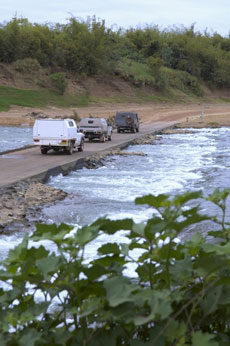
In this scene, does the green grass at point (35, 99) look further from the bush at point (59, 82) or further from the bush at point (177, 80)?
the bush at point (177, 80)

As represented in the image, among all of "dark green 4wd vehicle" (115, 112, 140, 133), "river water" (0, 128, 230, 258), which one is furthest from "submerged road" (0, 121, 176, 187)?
"dark green 4wd vehicle" (115, 112, 140, 133)

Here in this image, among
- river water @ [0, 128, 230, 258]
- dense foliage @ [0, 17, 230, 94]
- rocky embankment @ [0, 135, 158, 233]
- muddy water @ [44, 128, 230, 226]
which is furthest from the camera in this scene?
dense foliage @ [0, 17, 230, 94]

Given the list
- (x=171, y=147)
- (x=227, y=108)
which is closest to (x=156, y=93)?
(x=227, y=108)

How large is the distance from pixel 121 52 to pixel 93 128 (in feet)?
236

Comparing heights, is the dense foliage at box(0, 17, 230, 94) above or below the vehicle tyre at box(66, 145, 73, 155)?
above

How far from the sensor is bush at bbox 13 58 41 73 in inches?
3239

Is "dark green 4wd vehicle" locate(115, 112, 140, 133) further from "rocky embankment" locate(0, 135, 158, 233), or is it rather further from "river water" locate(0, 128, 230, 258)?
"rocky embankment" locate(0, 135, 158, 233)

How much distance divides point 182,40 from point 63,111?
58156 mm

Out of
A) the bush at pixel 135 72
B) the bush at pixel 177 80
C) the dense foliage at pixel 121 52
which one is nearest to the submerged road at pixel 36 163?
the dense foliage at pixel 121 52

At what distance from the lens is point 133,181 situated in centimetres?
2495

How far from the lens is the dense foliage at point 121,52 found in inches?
3452

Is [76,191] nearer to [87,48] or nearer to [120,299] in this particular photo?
[120,299]

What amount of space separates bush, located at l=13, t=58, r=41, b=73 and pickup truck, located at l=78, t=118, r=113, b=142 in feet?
149

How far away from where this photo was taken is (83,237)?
2781 mm
